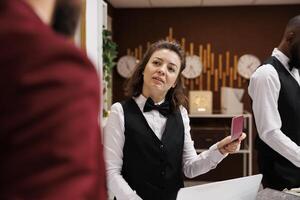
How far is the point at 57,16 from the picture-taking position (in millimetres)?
470

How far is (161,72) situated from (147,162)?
0.41 metres

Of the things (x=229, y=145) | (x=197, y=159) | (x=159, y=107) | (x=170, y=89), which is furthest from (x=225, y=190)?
(x=170, y=89)

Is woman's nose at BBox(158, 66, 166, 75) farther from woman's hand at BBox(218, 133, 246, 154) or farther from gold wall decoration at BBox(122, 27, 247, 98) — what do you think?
gold wall decoration at BBox(122, 27, 247, 98)

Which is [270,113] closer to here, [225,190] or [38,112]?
[225,190]

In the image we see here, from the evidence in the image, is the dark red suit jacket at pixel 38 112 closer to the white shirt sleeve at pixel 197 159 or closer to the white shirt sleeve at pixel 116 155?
the white shirt sleeve at pixel 116 155

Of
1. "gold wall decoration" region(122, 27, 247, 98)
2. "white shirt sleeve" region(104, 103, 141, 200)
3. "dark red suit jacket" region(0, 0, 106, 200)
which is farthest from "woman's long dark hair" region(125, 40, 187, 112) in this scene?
"gold wall decoration" region(122, 27, 247, 98)

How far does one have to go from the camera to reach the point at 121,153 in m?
1.66

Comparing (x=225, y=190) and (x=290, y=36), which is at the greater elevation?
(x=290, y=36)

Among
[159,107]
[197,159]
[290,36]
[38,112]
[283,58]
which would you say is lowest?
[197,159]

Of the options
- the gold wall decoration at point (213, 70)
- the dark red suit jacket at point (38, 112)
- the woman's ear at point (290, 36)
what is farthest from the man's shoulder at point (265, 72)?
the gold wall decoration at point (213, 70)

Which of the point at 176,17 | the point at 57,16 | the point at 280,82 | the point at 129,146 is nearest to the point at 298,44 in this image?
the point at 280,82

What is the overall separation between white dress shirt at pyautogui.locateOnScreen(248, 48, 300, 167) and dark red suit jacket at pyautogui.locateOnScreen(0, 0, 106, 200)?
1593mm

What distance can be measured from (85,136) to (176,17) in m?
5.37

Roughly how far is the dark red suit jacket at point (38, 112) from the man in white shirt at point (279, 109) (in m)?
1.60
